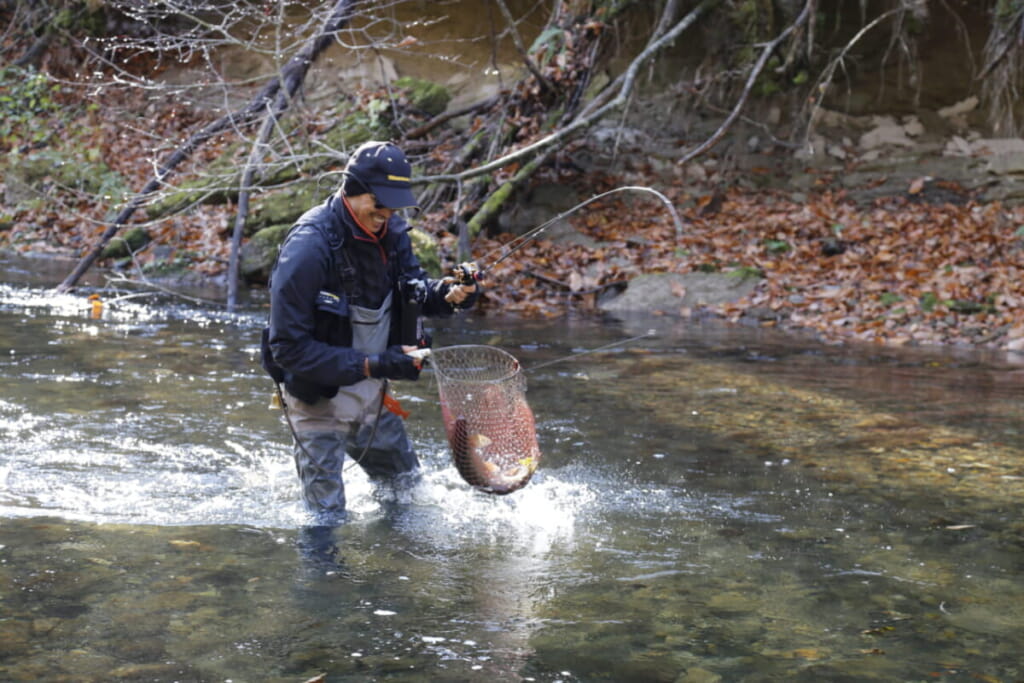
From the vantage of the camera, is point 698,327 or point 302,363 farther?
point 698,327

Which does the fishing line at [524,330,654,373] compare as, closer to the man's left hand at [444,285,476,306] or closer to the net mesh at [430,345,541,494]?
the net mesh at [430,345,541,494]

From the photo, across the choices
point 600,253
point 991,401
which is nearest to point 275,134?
point 600,253

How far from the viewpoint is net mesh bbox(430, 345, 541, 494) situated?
5.27 m

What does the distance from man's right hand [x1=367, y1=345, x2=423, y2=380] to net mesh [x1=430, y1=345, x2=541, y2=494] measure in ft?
0.72

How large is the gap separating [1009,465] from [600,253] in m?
8.12

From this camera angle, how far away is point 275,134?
16.1m

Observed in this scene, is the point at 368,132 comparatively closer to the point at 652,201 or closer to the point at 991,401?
the point at 652,201

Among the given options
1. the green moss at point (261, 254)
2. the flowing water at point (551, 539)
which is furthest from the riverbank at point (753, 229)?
the flowing water at point (551, 539)

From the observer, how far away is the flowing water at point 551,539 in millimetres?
3951

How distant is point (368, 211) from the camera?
502 centimetres

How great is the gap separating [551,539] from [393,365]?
3.95 ft

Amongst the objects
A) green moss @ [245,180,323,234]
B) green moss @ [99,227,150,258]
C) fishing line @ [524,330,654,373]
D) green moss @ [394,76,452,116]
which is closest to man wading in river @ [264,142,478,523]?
fishing line @ [524,330,654,373]

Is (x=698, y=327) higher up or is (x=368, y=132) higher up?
(x=368, y=132)

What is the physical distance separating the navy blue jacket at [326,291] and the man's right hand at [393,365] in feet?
0.17
